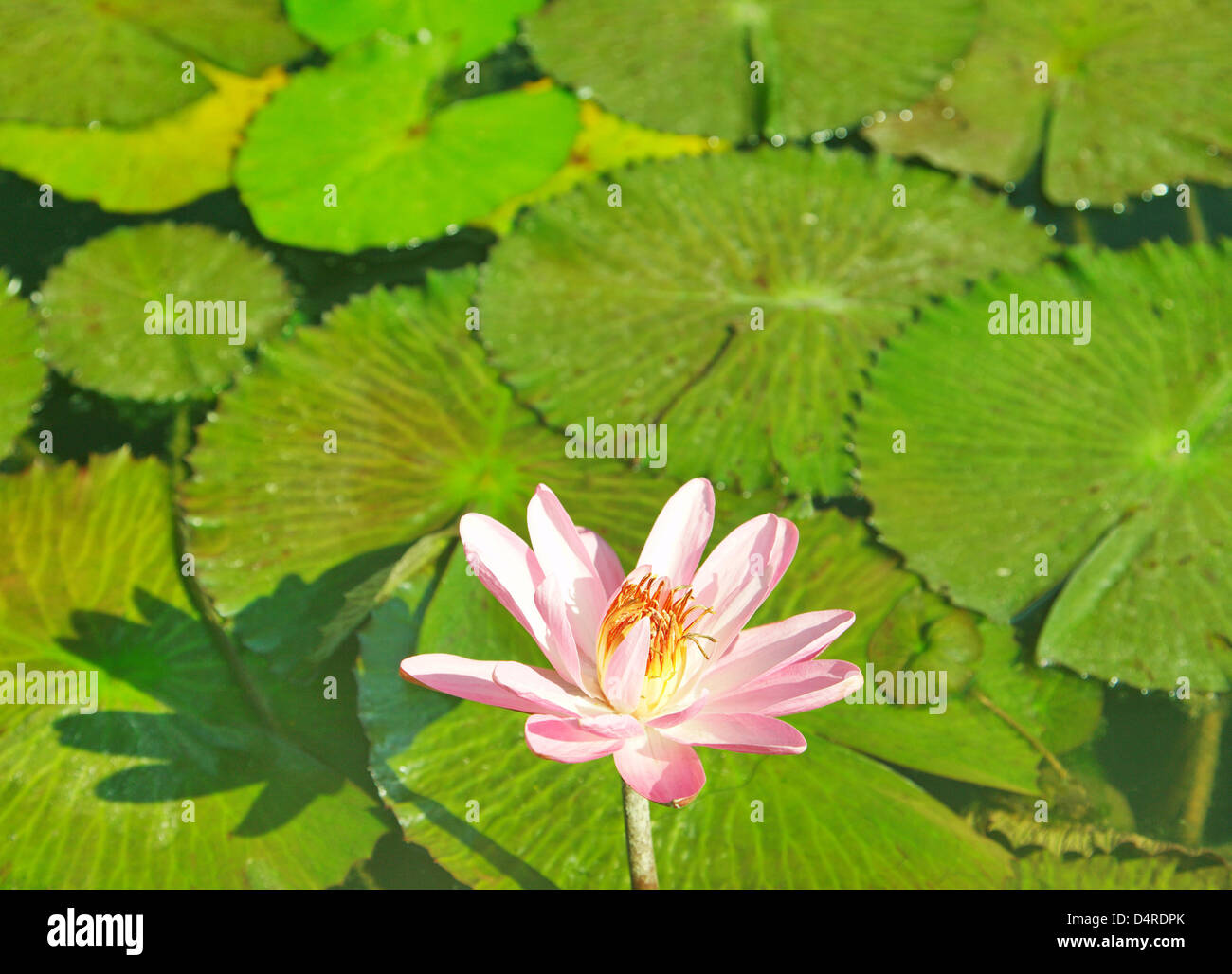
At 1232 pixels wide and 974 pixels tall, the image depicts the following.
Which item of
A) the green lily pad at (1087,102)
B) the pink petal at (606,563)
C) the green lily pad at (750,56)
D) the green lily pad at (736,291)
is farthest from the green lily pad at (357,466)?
the green lily pad at (1087,102)

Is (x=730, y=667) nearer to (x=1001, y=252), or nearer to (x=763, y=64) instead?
(x=1001, y=252)

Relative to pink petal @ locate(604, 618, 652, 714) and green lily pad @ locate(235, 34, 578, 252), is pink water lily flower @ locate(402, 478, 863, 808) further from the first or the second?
green lily pad @ locate(235, 34, 578, 252)

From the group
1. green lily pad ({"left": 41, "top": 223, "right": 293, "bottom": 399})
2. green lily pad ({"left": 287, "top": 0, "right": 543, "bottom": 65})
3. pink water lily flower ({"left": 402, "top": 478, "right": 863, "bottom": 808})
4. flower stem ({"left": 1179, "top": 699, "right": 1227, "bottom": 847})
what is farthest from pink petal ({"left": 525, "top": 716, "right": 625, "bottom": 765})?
green lily pad ({"left": 287, "top": 0, "right": 543, "bottom": 65})

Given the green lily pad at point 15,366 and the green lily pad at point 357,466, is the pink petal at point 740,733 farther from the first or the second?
the green lily pad at point 15,366

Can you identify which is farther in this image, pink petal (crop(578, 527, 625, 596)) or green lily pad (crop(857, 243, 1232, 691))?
green lily pad (crop(857, 243, 1232, 691))

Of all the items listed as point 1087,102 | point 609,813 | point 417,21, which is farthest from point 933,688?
point 417,21
